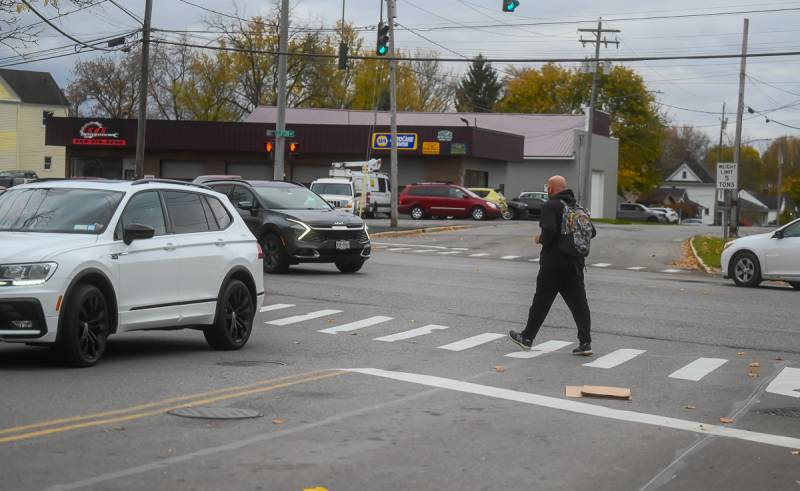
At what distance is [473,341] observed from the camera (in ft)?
46.1

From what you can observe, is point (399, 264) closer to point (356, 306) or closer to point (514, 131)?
point (356, 306)

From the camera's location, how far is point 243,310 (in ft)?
42.1

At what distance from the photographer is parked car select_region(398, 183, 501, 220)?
56812 millimetres

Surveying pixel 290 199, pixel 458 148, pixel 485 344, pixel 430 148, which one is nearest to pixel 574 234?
pixel 485 344

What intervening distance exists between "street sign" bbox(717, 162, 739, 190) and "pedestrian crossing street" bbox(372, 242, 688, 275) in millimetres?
5813

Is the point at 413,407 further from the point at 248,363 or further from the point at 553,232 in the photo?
the point at 553,232

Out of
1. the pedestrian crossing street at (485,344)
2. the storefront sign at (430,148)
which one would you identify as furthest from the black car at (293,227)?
the storefront sign at (430,148)

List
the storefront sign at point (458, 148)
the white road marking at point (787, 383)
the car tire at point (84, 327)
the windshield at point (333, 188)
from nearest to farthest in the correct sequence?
the car tire at point (84, 327) → the white road marking at point (787, 383) → the windshield at point (333, 188) → the storefront sign at point (458, 148)

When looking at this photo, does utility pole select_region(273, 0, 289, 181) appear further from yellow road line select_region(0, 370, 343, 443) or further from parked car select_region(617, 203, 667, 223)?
parked car select_region(617, 203, 667, 223)

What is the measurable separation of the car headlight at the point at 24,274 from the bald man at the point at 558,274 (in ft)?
17.4

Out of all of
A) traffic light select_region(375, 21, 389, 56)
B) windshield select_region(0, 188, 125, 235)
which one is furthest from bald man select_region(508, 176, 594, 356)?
traffic light select_region(375, 21, 389, 56)

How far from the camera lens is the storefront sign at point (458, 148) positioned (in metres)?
63.1

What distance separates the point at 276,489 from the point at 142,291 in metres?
5.31

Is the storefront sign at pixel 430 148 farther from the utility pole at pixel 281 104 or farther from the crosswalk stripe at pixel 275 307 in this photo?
the crosswalk stripe at pixel 275 307
